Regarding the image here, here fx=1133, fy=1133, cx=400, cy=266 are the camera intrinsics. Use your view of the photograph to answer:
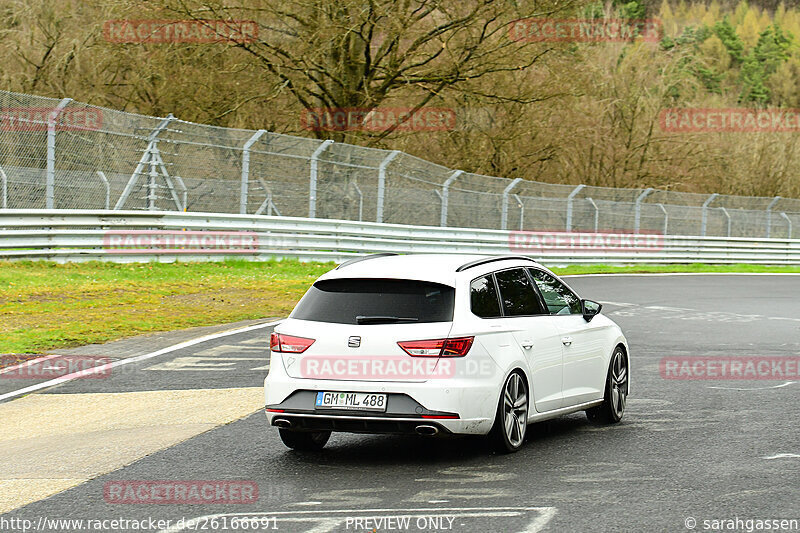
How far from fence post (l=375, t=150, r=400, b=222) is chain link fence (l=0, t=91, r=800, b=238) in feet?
0.11

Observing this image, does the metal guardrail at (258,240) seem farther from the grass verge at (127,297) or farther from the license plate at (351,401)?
the license plate at (351,401)

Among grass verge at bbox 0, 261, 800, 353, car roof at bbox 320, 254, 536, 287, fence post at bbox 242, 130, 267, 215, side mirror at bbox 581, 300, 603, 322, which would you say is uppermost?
fence post at bbox 242, 130, 267, 215

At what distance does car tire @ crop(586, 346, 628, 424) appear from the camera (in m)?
9.20

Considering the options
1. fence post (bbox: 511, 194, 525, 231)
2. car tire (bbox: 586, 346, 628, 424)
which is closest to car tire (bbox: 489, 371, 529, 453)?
car tire (bbox: 586, 346, 628, 424)

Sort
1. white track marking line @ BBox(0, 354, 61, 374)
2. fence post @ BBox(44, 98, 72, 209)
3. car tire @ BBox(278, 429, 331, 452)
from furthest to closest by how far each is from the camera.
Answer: fence post @ BBox(44, 98, 72, 209), white track marking line @ BBox(0, 354, 61, 374), car tire @ BBox(278, 429, 331, 452)

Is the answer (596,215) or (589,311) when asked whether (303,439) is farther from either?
(596,215)

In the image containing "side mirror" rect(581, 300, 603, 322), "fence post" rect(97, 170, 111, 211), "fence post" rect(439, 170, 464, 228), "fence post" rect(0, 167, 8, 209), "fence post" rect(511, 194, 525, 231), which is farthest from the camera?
"fence post" rect(511, 194, 525, 231)

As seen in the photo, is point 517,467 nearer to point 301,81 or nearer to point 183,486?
point 183,486

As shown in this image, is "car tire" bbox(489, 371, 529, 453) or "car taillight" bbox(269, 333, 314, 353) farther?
"car tire" bbox(489, 371, 529, 453)

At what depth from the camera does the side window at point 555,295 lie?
348 inches

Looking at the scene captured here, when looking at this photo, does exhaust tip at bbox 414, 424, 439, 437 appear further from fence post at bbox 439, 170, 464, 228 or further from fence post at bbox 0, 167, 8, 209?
fence post at bbox 439, 170, 464, 228

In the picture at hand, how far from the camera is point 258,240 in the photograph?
24.2 meters

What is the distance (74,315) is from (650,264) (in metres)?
23.2

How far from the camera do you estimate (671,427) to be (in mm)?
8836
